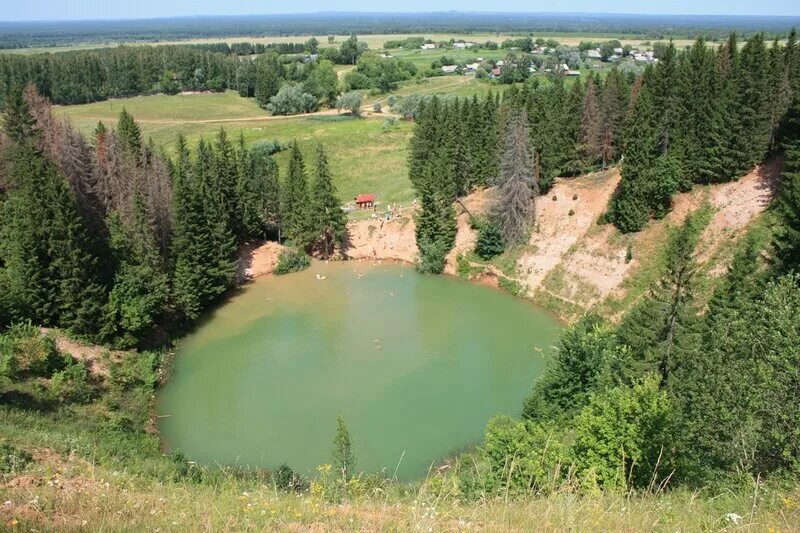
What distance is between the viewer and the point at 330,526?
7590mm

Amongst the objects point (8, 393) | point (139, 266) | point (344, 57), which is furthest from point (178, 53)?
point (8, 393)

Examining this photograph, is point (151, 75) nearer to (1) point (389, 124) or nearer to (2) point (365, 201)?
(1) point (389, 124)

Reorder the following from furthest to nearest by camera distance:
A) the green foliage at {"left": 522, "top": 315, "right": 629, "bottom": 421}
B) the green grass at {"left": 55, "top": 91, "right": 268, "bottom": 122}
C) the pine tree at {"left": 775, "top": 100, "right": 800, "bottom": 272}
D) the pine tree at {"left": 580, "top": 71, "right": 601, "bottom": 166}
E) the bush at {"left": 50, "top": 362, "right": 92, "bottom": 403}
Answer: the green grass at {"left": 55, "top": 91, "right": 268, "bottom": 122}, the pine tree at {"left": 580, "top": 71, "right": 601, "bottom": 166}, the bush at {"left": 50, "top": 362, "right": 92, "bottom": 403}, the pine tree at {"left": 775, "top": 100, "right": 800, "bottom": 272}, the green foliage at {"left": 522, "top": 315, "right": 629, "bottom": 421}

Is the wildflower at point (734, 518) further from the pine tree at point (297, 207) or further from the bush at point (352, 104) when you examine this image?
the bush at point (352, 104)

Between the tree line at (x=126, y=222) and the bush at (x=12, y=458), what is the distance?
592 inches

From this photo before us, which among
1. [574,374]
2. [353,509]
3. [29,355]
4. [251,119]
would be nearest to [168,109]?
[251,119]

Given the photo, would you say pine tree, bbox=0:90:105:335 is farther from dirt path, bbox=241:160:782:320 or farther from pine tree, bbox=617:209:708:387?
pine tree, bbox=617:209:708:387

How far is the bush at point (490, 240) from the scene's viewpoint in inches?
1657

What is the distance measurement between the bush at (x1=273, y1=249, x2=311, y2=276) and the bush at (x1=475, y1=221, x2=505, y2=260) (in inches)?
546

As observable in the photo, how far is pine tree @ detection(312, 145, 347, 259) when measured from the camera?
44281mm

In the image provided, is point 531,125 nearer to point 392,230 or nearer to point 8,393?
point 392,230

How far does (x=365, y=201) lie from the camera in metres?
52.8

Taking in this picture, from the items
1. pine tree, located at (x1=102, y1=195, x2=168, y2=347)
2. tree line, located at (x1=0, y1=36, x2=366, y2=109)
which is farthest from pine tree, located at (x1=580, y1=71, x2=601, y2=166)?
tree line, located at (x1=0, y1=36, x2=366, y2=109)

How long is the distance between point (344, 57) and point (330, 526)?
16349cm
